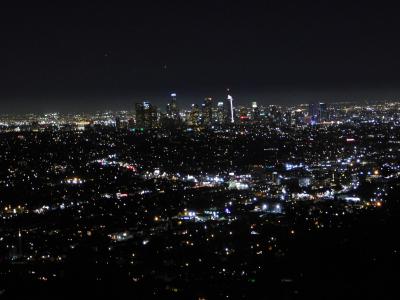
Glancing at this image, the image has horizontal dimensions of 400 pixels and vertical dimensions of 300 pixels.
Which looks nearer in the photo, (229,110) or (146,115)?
(146,115)

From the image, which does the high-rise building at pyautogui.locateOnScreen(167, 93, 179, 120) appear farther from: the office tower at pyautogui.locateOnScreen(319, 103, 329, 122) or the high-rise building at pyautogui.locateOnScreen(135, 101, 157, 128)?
the office tower at pyautogui.locateOnScreen(319, 103, 329, 122)

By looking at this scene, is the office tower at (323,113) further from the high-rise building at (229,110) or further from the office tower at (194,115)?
the office tower at (194,115)

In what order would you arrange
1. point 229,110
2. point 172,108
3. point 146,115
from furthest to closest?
point 229,110 < point 172,108 < point 146,115

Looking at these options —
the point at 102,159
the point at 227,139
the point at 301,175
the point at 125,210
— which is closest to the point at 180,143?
the point at 227,139

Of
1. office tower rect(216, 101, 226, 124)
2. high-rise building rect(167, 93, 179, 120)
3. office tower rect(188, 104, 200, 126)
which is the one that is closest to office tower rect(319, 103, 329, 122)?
office tower rect(216, 101, 226, 124)

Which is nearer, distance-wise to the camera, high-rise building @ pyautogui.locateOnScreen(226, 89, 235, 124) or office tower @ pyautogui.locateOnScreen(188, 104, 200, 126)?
office tower @ pyautogui.locateOnScreen(188, 104, 200, 126)

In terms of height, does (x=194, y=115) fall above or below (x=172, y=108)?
below

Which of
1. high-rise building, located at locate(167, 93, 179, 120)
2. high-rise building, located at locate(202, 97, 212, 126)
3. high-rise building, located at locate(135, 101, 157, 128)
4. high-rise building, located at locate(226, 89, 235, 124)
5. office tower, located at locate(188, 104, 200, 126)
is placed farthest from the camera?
high-rise building, located at locate(167, 93, 179, 120)

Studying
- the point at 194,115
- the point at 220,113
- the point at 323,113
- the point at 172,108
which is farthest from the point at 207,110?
the point at 323,113

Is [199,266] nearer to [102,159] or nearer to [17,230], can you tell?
[17,230]

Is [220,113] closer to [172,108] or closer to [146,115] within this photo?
[172,108]
